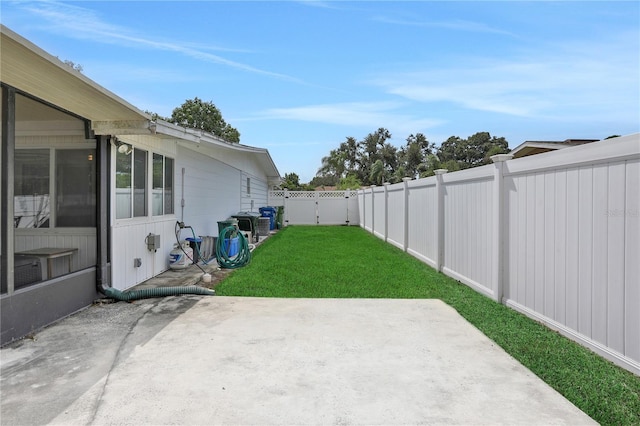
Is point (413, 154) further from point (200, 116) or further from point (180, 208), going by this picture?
point (180, 208)

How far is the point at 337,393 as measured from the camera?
265 centimetres

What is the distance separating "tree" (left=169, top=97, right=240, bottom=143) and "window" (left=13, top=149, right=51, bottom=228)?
34761 millimetres

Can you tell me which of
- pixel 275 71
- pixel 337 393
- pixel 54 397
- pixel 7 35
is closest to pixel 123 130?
pixel 7 35

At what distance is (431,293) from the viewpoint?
5664 millimetres

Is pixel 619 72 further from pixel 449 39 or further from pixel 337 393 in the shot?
pixel 337 393

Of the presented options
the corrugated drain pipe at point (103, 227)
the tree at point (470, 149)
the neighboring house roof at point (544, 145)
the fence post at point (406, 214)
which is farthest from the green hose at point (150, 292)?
the tree at point (470, 149)

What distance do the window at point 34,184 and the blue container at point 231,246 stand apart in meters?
3.33

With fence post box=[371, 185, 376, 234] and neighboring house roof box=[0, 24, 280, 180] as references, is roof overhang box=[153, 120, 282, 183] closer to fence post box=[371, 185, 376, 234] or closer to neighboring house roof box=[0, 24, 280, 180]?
neighboring house roof box=[0, 24, 280, 180]

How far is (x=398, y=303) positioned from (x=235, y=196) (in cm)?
942

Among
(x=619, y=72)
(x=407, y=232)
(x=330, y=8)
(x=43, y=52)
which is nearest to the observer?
(x=43, y=52)

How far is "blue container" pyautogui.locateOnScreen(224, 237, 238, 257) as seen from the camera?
26.7 feet

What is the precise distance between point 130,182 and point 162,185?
1.28 metres

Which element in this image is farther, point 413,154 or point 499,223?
point 413,154

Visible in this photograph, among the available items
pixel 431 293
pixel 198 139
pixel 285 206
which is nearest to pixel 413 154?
pixel 285 206
